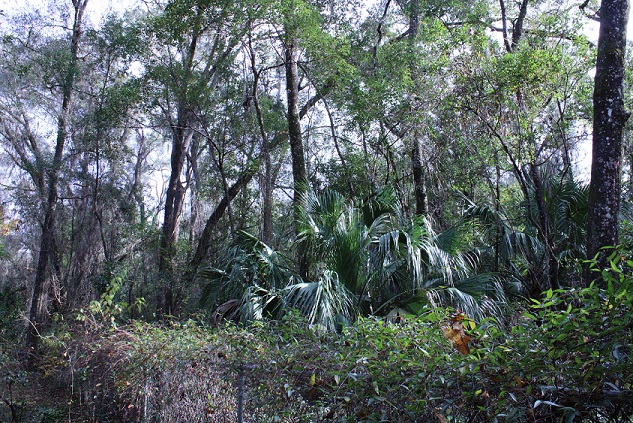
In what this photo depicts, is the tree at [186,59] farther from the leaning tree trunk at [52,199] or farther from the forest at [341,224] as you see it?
the leaning tree trunk at [52,199]

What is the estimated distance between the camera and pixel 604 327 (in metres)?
2.20

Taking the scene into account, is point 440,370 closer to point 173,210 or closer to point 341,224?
point 341,224

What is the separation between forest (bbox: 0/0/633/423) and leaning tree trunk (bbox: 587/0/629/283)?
0.07 feet

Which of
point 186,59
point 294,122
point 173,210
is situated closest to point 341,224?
point 294,122

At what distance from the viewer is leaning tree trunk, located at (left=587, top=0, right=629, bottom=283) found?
568cm

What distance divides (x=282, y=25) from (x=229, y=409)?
8194 mm

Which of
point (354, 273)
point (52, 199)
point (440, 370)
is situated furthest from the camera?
point (52, 199)

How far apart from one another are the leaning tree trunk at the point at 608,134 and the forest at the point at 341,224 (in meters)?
0.02

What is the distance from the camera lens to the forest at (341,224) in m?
2.64

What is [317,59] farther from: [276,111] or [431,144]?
[276,111]

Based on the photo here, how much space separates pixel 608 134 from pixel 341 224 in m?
3.58

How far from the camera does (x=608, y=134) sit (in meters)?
5.80

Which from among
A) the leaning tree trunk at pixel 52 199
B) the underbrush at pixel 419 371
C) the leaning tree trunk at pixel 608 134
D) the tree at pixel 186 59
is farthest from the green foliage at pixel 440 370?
the leaning tree trunk at pixel 52 199

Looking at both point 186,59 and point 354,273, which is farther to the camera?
point 186,59
